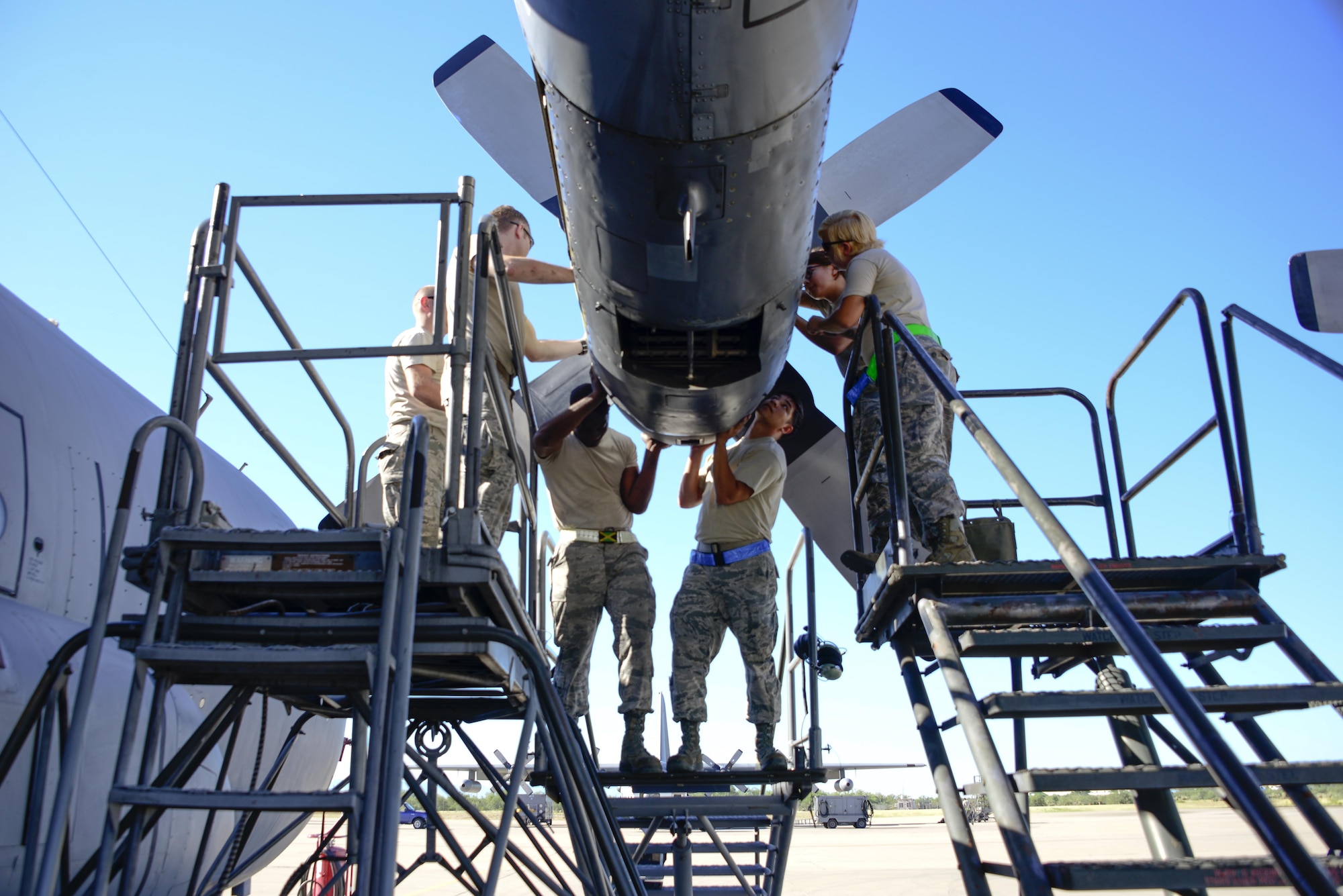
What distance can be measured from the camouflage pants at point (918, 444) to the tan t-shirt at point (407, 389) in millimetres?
2114

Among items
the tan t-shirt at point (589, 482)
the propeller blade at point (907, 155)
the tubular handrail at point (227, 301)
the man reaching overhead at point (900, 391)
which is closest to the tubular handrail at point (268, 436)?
the tubular handrail at point (227, 301)

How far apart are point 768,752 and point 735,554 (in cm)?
107

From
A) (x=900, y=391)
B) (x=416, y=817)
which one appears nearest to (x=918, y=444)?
(x=900, y=391)

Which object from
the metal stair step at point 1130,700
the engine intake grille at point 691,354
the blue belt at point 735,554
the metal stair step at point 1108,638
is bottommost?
the metal stair step at point 1130,700

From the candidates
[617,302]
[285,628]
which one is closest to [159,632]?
[285,628]

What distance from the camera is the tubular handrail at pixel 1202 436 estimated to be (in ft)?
12.2

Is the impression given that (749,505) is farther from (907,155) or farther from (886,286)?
(907,155)

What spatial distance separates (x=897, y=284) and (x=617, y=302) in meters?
1.50

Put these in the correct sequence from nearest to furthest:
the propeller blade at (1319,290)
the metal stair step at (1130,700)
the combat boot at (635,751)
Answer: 1. the metal stair step at (1130,700)
2. the propeller blade at (1319,290)
3. the combat boot at (635,751)

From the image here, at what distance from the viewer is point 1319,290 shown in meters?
4.47

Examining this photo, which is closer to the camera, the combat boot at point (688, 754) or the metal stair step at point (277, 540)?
the metal stair step at point (277, 540)

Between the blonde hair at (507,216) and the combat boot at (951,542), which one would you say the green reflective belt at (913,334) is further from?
the blonde hair at (507,216)

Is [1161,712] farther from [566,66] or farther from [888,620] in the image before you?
[566,66]

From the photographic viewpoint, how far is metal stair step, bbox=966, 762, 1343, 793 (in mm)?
2678
